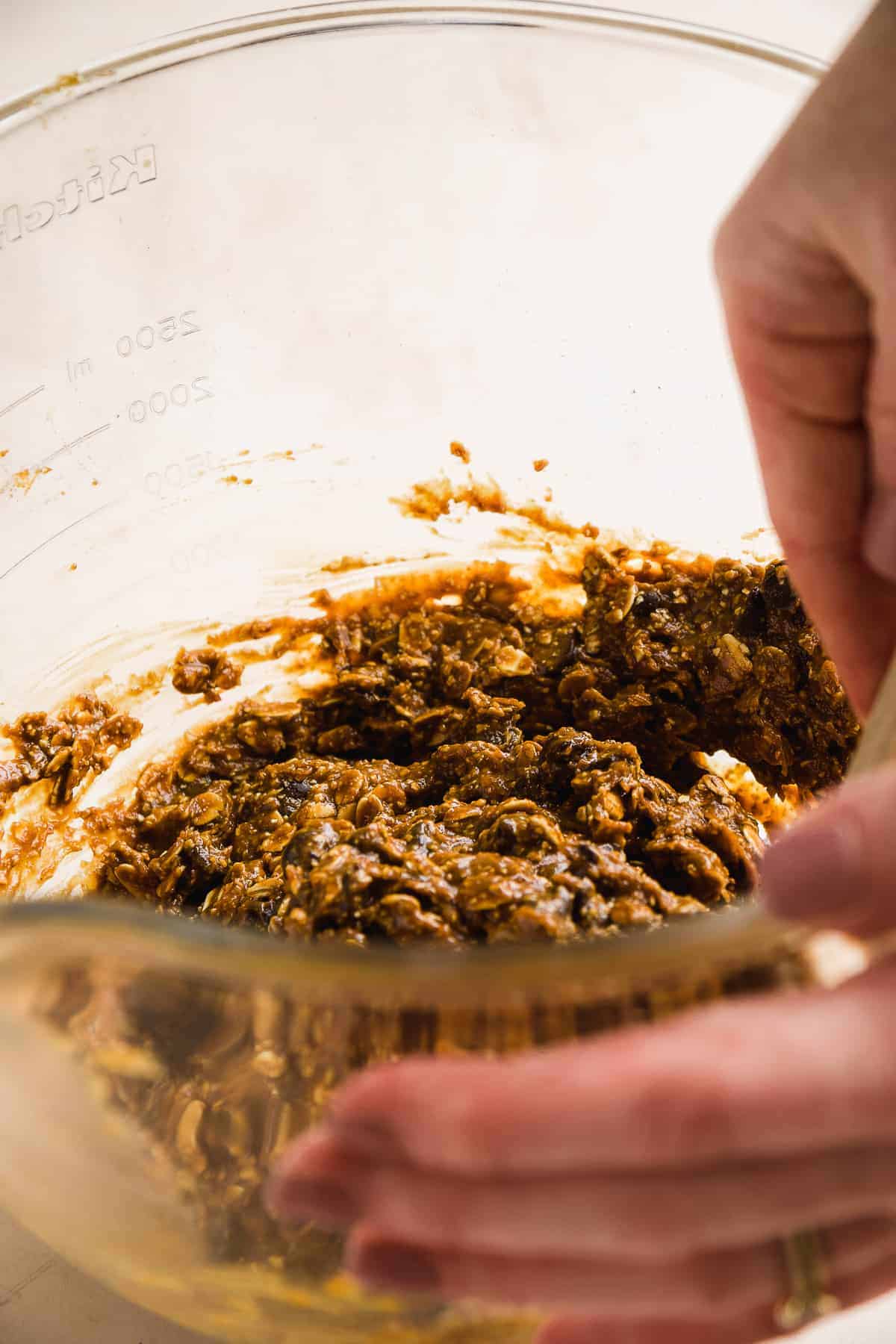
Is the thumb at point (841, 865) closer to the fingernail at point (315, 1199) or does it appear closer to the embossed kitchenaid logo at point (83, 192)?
the fingernail at point (315, 1199)

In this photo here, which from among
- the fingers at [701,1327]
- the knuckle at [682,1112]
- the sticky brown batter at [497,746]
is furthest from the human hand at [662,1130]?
the sticky brown batter at [497,746]

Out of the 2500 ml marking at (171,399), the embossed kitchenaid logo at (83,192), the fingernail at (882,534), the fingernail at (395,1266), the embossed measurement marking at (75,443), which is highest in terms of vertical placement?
the embossed kitchenaid logo at (83,192)

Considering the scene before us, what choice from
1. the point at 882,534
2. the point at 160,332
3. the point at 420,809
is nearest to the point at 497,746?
the point at 420,809

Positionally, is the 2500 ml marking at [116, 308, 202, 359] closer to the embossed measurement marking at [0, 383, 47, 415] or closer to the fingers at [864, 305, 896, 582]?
the embossed measurement marking at [0, 383, 47, 415]

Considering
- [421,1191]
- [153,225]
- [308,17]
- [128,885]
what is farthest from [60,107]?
[421,1191]

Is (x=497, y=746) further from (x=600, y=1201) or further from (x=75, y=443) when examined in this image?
(x=600, y=1201)

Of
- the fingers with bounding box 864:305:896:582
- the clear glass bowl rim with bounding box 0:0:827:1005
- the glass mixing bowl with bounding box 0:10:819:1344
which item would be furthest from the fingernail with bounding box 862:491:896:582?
the clear glass bowl rim with bounding box 0:0:827:1005

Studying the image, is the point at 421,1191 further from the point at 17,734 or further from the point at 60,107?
the point at 60,107
